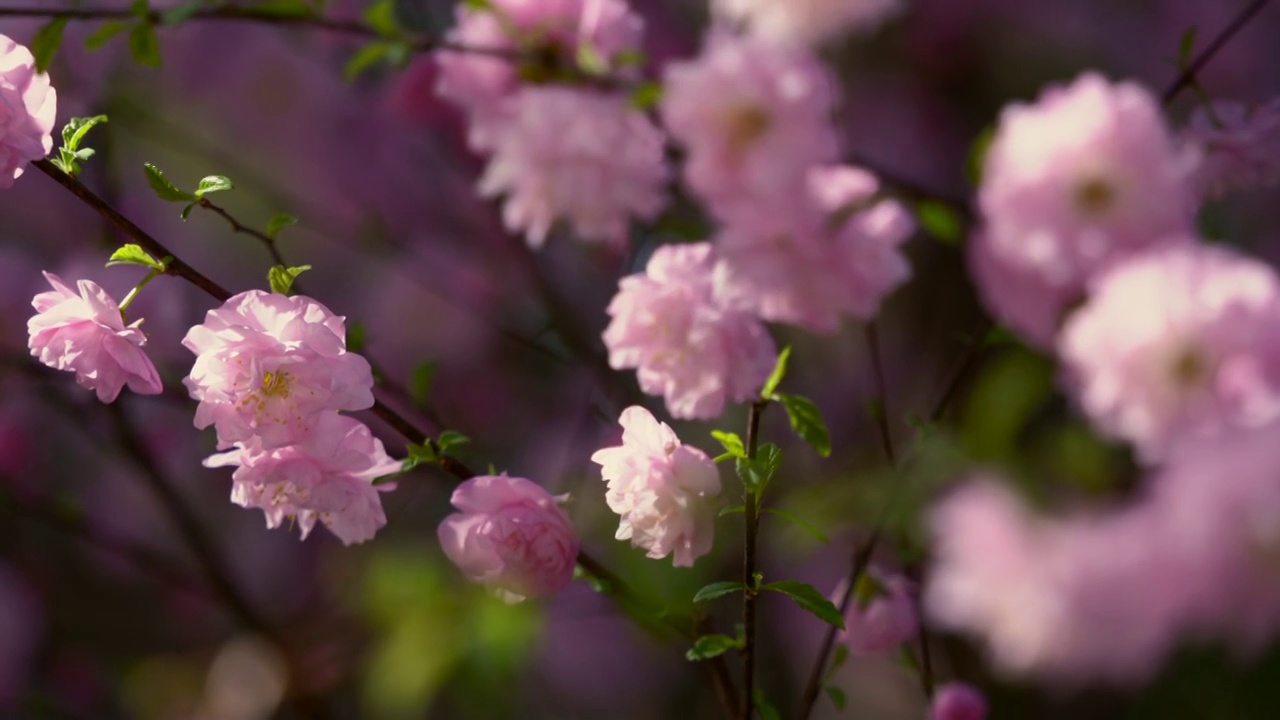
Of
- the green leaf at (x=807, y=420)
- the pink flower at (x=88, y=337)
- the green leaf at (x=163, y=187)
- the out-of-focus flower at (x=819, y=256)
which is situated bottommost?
the pink flower at (x=88, y=337)

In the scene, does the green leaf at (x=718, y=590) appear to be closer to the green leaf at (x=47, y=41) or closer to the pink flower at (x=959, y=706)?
the pink flower at (x=959, y=706)

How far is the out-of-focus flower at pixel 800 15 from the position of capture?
2.75ft

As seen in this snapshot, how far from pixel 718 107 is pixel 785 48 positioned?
0.18ft

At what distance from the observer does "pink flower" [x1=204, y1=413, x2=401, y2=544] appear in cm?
45

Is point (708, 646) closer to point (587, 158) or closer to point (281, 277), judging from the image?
point (281, 277)

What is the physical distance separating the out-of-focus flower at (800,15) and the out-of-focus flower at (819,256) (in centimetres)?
23

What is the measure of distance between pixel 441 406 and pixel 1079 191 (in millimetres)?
788

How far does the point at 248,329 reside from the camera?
0.43 metres

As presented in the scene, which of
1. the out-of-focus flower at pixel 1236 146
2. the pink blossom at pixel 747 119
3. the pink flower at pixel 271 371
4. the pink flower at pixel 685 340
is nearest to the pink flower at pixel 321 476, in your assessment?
the pink flower at pixel 271 371

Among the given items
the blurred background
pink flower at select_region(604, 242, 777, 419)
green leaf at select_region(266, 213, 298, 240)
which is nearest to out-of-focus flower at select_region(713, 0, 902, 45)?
the blurred background

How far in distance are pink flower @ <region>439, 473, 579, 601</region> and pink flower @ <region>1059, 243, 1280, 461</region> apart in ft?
Result: 0.85

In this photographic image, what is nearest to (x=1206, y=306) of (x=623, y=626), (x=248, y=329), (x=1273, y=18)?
(x=248, y=329)

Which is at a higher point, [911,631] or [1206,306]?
[1206,306]

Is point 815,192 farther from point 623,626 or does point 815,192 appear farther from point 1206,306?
point 623,626
